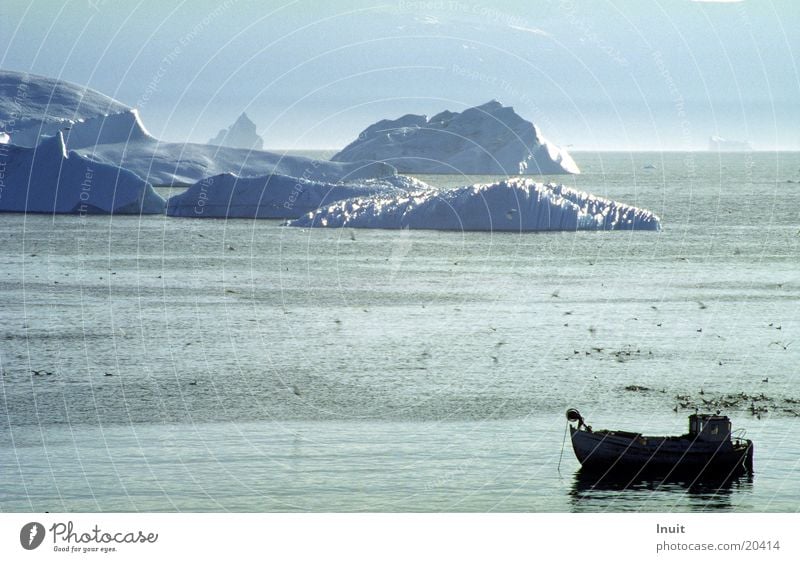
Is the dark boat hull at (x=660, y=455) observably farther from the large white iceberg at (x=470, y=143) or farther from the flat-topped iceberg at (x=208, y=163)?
the large white iceberg at (x=470, y=143)

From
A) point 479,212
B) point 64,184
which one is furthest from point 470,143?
point 64,184

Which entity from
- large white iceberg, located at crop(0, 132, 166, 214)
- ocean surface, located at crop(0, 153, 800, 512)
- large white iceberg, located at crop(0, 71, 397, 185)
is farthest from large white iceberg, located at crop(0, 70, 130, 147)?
ocean surface, located at crop(0, 153, 800, 512)

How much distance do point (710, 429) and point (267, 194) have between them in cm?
7450

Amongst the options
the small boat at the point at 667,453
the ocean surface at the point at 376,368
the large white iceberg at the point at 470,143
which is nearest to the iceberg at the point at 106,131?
the ocean surface at the point at 376,368

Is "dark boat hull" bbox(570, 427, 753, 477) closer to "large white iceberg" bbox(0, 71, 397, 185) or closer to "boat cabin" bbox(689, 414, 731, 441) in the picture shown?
"boat cabin" bbox(689, 414, 731, 441)

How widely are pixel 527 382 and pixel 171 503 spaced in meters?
18.8

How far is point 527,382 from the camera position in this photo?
46.6 meters

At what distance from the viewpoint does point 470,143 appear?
5300 inches

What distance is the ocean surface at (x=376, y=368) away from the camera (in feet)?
107

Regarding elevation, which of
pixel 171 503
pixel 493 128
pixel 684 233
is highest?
pixel 493 128

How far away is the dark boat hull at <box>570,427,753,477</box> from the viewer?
33.8m

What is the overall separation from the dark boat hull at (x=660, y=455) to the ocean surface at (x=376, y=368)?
1.69ft
